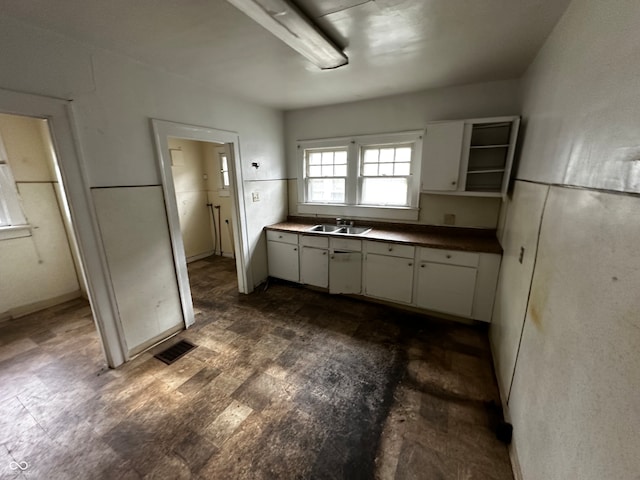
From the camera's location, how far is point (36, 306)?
9.97 feet

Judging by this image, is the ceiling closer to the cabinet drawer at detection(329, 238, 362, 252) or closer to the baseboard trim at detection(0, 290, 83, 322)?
the cabinet drawer at detection(329, 238, 362, 252)

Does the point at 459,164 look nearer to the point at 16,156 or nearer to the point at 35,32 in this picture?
the point at 35,32

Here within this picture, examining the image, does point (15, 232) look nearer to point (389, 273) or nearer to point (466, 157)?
point (389, 273)

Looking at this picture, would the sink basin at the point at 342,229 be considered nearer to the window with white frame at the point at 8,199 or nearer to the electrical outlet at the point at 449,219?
the electrical outlet at the point at 449,219

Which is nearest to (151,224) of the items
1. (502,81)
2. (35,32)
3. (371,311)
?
(35,32)

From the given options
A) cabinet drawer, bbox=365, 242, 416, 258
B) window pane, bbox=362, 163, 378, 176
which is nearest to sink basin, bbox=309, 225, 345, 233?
cabinet drawer, bbox=365, 242, 416, 258

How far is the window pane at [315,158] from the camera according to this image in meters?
3.76

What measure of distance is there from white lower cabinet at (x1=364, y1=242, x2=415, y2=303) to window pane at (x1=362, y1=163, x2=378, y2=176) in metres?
1.06

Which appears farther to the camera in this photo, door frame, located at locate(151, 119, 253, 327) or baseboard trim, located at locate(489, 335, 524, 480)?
door frame, located at locate(151, 119, 253, 327)


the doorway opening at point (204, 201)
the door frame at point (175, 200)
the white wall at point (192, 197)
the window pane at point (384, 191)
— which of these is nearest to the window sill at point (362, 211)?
the window pane at point (384, 191)

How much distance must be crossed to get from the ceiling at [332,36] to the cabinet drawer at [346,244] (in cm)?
171

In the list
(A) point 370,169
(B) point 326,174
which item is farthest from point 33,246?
(A) point 370,169

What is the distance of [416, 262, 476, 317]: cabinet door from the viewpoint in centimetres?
257

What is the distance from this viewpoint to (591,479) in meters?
0.75
